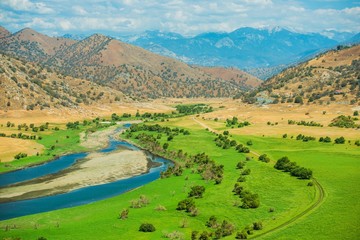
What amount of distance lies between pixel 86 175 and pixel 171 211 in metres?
43.8

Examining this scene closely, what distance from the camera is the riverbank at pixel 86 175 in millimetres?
98438

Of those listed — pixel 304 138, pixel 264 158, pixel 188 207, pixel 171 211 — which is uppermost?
pixel 304 138

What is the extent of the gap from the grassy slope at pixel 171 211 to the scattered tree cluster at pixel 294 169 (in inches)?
88.2

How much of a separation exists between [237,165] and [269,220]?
42.8m

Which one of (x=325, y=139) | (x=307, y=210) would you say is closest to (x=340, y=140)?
(x=325, y=139)

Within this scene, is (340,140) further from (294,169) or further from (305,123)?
(294,169)

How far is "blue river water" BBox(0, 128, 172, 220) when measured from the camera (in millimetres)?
86500

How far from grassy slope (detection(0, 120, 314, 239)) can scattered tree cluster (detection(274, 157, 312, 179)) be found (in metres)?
2.24

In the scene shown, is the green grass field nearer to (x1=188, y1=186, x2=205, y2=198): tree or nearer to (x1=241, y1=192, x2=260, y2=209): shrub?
(x1=241, y1=192, x2=260, y2=209): shrub

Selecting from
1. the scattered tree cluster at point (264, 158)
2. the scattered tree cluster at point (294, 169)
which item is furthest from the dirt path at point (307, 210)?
the scattered tree cluster at point (264, 158)

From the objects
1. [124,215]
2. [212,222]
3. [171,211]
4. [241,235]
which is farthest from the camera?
[171,211]

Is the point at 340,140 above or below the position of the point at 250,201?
above

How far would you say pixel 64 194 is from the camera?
97.1 metres

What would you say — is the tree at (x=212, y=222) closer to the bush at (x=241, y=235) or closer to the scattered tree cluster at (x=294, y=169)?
the bush at (x=241, y=235)
